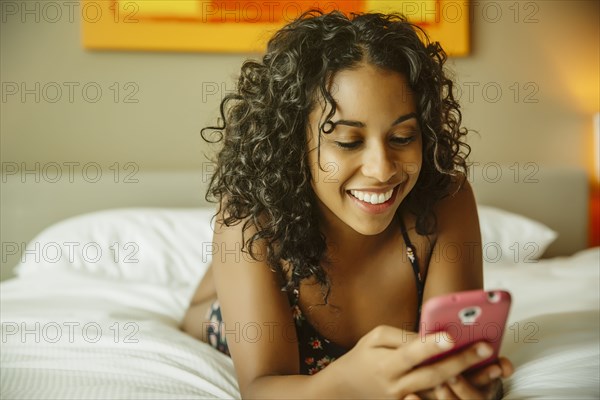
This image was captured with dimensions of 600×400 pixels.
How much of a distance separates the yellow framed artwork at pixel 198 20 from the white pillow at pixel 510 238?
2.33 ft

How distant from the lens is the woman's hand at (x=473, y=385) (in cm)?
84

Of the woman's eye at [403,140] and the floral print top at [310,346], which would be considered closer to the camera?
the woman's eye at [403,140]

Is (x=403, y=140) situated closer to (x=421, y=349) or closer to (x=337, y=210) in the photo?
(x=337, y=210)

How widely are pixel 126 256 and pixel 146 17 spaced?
3.06 ft

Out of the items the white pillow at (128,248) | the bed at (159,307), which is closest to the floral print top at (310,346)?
the bed at (159,307)

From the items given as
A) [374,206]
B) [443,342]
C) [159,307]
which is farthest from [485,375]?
[159,307]

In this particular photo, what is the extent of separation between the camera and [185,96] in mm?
2465

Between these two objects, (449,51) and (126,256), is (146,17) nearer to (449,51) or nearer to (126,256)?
(126,256)

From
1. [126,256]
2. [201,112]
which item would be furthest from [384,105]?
[201,112]

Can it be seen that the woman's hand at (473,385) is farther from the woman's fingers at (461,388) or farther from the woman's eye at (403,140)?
the woman's eye at (403,140)

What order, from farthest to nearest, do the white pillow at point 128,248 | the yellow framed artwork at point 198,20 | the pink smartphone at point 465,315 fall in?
the yellow framed artwork at point 198,20, the white pillow at point 128,248, the pink smartphone at point 465,315

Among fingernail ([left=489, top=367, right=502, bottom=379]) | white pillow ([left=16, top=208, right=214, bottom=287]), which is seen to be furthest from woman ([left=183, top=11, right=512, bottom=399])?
white pillow ([left=16, top=208, right=214, bottom=287])

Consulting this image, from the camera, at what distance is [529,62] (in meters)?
2.65

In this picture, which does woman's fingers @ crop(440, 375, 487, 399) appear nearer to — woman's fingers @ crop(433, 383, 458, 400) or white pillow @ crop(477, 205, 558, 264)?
woman's fingers @ crop(433, 383, 458, 400)
